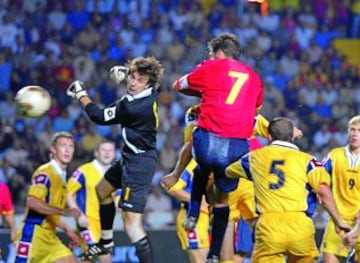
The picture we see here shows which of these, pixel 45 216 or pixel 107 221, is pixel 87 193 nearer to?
pixel 45 216

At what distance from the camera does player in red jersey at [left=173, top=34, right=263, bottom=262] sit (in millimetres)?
10602

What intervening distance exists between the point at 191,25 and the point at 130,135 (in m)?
9.55

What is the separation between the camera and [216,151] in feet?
34.8

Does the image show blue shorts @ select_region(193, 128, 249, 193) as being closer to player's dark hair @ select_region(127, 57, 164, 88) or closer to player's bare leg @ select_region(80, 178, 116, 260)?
player's dark hair @ select_region(127, 57, 164, 88)

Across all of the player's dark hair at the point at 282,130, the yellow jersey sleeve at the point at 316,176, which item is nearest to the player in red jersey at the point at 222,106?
the player's dark hair at the point at 282,130

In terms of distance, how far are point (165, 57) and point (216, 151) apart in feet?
30.3

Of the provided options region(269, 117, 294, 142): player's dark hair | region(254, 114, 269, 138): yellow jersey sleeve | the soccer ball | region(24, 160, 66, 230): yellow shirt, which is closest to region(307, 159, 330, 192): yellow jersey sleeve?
region(269, 117, 294, 142): player's dark hair

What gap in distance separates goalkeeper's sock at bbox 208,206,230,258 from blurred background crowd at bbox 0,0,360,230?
6.48 metres

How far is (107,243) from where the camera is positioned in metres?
12.0

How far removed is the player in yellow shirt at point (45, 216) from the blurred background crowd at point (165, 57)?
15.7 feet

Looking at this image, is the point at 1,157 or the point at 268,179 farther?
the point at 1,157

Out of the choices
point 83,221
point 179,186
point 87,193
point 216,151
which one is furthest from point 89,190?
point 216,151

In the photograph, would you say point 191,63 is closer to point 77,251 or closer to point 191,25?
point 191,25

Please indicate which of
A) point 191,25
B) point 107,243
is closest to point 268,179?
point 107,243
